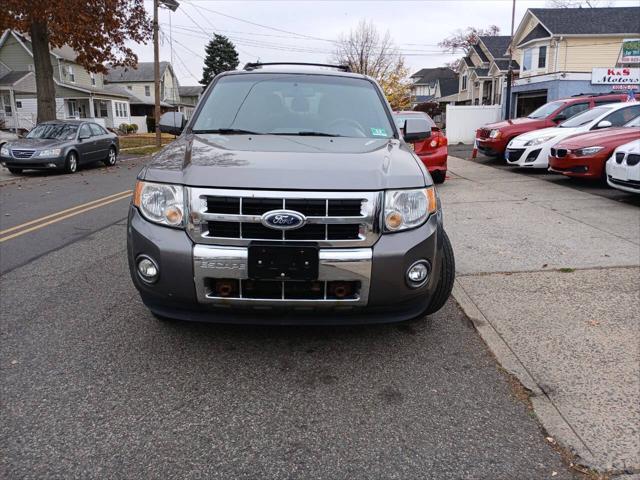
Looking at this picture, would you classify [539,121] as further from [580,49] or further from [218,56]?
[218,56]

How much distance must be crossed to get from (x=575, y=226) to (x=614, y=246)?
42.4 inches

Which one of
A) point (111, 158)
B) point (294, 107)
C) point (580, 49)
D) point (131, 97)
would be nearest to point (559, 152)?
point (294, 107)

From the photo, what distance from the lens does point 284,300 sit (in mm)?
2902

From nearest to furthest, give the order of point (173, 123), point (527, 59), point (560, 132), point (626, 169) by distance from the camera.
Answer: point (173, 123) → point (626, 169) → point (560, 132) → point (527, 59)

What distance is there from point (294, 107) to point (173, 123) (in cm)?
114

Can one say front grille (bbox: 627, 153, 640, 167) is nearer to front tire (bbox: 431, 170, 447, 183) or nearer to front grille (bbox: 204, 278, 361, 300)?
front tire (bbox: 431, 170, 447, 183)

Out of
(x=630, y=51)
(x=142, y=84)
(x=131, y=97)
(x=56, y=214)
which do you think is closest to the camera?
(x=56, y=214)

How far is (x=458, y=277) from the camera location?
4.87m

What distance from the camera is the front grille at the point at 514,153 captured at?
12.7 m

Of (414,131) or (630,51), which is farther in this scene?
(630,51)

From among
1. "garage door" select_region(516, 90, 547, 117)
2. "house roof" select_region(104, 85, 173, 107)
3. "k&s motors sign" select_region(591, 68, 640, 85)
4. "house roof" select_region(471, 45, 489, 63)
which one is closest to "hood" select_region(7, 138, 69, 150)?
"k&s motors sign" select_region(591, 68, 640, 85)

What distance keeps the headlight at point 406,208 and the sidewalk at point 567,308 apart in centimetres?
108

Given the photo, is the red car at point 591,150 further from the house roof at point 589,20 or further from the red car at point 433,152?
the house roof at point 589,20

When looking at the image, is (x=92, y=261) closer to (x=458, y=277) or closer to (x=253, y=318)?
(x=253, y=318)
